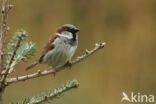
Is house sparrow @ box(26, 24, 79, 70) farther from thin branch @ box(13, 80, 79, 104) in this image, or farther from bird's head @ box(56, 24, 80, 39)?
thin branch @ box(13, 80, 79, 104)

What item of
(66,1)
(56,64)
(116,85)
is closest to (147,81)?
(116,85)

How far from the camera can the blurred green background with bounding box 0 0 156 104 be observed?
199 inches

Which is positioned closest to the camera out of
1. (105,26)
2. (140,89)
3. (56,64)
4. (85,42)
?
(56,64)

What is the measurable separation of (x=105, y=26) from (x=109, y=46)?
0.18m

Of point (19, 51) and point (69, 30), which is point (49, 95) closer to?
point (19, 51)

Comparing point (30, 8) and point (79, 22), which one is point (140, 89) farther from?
point (30, 8)

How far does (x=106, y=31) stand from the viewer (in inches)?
208

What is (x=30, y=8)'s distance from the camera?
17.1 ft

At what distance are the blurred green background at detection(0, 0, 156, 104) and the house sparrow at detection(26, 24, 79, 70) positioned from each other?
268 cm

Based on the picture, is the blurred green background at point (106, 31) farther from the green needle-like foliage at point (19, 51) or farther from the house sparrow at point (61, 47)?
the green needle-like foliage at point (19, 51)

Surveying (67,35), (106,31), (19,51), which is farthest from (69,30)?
(106,31)

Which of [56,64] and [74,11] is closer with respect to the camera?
[56,64]

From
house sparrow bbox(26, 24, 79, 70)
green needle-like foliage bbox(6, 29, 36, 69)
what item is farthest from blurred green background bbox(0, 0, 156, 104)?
green needle-like foliage bbox(6, 29, 36, 69)

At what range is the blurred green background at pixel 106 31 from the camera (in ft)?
16.6
